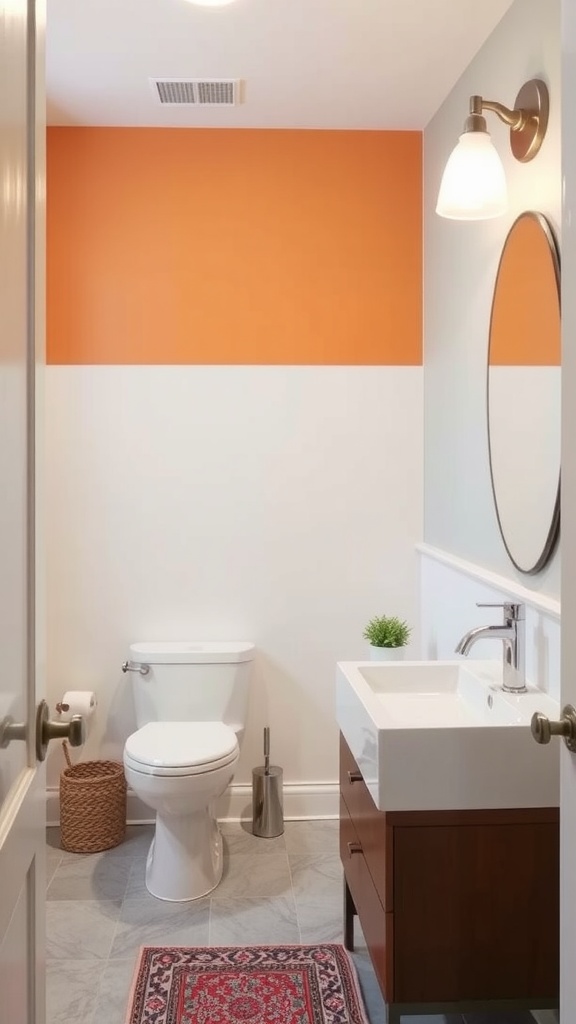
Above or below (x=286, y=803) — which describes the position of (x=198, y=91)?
above

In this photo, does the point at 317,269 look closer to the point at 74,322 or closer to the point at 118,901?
the point at 74,322

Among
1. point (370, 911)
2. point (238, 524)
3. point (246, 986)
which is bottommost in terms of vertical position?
point (246, 986)

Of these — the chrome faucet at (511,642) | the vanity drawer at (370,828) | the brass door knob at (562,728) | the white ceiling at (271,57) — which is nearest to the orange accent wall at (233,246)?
the white ceiling at (271,57)

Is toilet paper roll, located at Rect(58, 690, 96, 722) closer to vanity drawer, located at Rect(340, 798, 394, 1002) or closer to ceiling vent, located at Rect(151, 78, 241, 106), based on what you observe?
vanity drawer, located at Rect(340, 798, 394, 1002)

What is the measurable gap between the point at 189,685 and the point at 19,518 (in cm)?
204

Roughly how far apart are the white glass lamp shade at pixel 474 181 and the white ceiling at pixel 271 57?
20.8 inches

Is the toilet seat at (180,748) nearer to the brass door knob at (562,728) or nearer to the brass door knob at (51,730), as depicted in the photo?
the brass door knob at (51,730)

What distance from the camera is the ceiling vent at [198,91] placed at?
2.73 m

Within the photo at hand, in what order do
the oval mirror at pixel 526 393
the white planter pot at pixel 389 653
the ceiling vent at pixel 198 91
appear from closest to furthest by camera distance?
the oval mirror at pixel 526 393 < the ceiling vent at pixel 198 91 < the white planter pot at pixel 389 653

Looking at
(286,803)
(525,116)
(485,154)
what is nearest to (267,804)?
(286,803)

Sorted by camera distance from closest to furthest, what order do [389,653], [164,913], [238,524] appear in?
[164,913] → [389,653] → [238,524]

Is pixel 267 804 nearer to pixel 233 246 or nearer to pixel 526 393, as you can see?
pixel 526 393

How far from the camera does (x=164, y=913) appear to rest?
254 cm

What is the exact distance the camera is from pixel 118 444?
3150 millimetres
